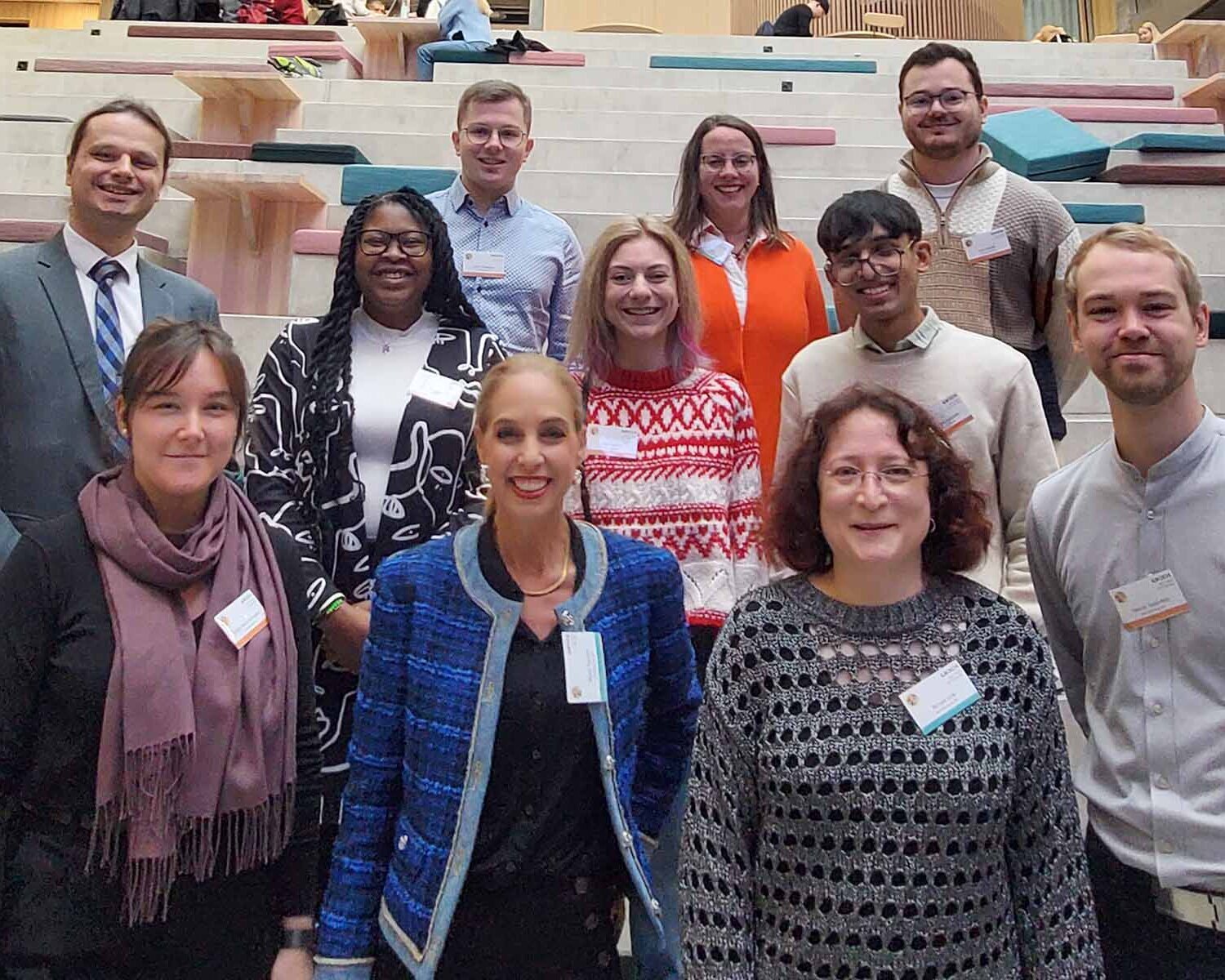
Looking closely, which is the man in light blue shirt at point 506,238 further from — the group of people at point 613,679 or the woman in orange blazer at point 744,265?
the group of people at point 613,679

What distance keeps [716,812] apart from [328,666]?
730mm

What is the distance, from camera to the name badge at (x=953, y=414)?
4.87ft

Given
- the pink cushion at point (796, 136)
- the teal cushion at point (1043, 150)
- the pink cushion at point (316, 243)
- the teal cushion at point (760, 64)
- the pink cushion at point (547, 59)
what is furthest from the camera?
the teal cushion at point (760, 64)

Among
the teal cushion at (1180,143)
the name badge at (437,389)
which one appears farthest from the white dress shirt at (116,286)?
the teal cushion at (1180,143)

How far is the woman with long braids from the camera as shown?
4.93ft

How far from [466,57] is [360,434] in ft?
14.7

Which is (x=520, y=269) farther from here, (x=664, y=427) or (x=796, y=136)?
(x=796, y=136)

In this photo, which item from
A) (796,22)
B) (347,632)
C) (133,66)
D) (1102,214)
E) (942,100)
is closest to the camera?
(347,632)

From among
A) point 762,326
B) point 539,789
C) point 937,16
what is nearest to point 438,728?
point 539,789

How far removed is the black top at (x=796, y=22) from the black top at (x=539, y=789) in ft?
22.2

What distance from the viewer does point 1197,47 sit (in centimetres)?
596

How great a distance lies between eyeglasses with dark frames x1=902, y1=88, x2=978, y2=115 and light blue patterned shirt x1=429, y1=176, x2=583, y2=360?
2.48 feet

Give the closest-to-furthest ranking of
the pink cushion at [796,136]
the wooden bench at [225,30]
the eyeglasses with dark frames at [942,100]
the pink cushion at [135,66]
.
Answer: the eyeglasses with dark frames at [942,100], the pink cushion at [796,136], the pink cushion at [135,66], the wooden bench at [225,30]

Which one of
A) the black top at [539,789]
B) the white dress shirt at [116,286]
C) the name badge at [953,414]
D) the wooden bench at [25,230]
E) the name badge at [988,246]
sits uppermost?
the wooden bench at [25,230]
